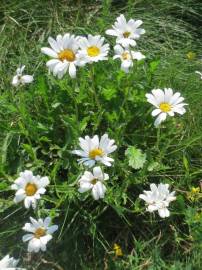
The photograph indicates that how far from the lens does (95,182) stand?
145 centimetres

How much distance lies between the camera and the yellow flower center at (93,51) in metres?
1.55

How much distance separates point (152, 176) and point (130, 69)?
0.39 m

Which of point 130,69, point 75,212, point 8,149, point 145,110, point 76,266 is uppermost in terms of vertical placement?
point 130,69

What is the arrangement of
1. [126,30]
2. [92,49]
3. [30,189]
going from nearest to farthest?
[30,189] < [92,49] < [126,30]

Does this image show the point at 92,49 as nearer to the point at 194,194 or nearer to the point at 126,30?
the point at 126,30

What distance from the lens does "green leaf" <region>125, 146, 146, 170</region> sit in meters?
1.67

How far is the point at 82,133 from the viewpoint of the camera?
177 centimetres

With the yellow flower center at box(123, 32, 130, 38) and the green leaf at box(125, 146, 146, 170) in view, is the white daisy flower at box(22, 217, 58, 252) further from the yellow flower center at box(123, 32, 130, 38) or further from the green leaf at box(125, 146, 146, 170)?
the yellow flower center at box(123, 32, 130, 38)

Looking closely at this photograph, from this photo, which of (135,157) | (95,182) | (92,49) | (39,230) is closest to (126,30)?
(92,49)

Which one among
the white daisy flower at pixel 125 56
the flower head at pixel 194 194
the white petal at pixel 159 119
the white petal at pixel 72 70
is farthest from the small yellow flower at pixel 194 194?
the white petal at pixel 72 70

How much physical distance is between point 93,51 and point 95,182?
0.41m

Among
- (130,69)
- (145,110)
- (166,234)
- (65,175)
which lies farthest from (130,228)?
(130,69)

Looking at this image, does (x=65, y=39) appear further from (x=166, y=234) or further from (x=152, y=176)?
(x=166, y=234)

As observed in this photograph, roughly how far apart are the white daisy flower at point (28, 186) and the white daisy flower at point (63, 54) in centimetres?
30
